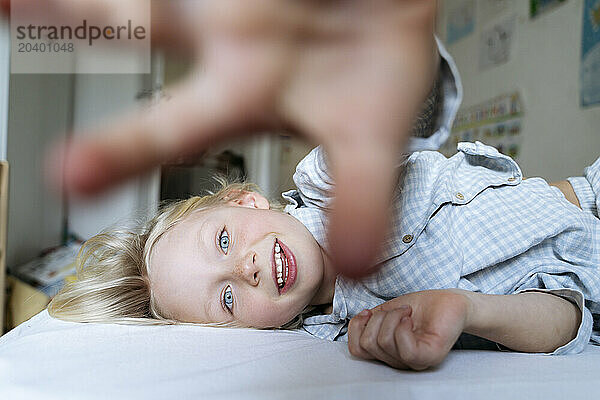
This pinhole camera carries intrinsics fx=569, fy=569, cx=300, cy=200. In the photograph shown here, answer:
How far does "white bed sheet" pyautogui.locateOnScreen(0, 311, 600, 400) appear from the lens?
279 millimetres

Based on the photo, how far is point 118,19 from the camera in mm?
107

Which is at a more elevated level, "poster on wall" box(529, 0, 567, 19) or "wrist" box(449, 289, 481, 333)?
"poster on wall" box(529, 0, 567, 19)

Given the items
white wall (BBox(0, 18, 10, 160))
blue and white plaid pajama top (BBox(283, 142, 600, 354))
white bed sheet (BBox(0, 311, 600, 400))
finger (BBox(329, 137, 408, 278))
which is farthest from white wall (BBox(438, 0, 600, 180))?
finger (BBox(329, 137, 408, 278))

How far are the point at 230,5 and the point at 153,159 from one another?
3 cm

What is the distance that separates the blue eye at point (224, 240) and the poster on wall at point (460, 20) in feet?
3.24

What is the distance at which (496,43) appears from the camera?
3.93ft

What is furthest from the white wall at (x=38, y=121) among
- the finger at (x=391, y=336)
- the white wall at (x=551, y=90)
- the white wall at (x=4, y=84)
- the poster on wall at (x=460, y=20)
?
the poster on wall at (x=460, y=20)

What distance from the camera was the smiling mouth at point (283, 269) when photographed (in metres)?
0.49

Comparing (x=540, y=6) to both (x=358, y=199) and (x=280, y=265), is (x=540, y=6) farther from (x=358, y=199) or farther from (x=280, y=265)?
(x=358, y=199)

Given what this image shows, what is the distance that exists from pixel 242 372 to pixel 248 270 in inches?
7.3

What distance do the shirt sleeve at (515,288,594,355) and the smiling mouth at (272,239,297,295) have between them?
19 centimetres

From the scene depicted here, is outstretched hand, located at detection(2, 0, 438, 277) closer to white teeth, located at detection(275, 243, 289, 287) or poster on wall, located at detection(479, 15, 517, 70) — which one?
white teeth, located at detection(275, 243, 289, 287)

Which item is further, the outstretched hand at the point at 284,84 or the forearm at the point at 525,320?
the forearm at the point at 525,320

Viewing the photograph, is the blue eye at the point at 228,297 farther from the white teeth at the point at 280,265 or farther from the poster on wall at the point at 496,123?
the poster on wall at the point at 496,123
